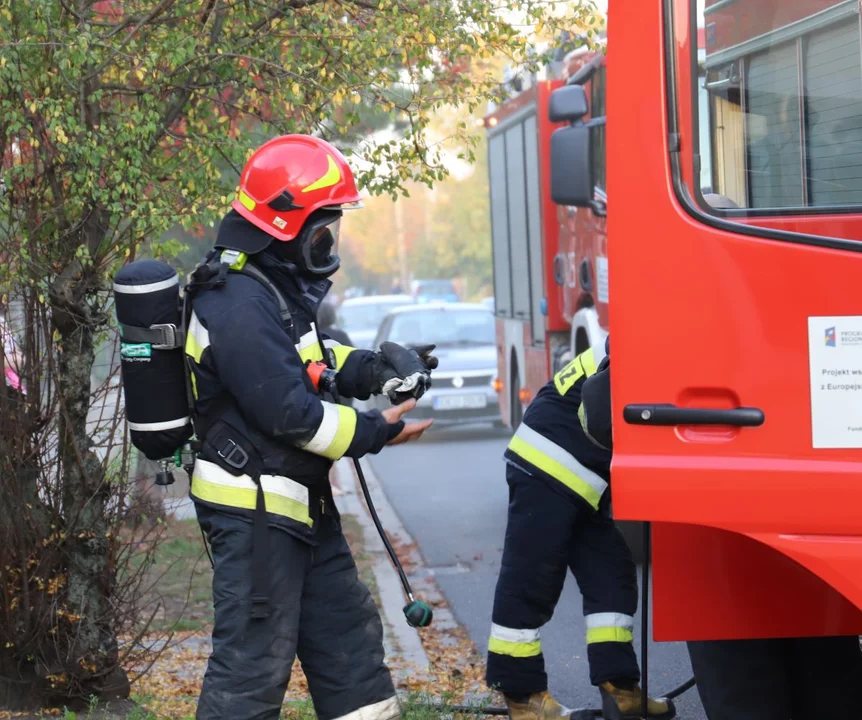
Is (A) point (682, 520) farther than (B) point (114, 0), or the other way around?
(B) point (114, 0)

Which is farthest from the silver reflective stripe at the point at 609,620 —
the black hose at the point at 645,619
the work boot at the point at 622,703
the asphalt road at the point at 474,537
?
the black hose at the point at 645,619

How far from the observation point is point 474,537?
31.0ft

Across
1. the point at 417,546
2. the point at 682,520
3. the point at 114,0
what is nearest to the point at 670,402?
the point at 682,520

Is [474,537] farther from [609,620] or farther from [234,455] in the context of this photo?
[234,455]

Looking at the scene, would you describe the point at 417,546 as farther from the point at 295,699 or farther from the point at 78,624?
the point at 78,624

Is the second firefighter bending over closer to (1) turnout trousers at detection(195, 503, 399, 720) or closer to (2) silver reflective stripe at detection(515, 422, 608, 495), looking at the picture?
(2) silver reflective stripe at detection(515, 422, 608, 495)

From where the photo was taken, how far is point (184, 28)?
4.75 meters

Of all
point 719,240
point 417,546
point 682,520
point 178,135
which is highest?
point 178,135

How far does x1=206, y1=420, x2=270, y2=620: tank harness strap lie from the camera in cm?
344

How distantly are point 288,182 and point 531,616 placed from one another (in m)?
1.79

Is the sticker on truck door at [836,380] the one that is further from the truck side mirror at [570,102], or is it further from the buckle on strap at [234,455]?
the truck side mirror at [570,102]

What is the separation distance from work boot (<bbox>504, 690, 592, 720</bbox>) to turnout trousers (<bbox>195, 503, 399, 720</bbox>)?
2.82 ft

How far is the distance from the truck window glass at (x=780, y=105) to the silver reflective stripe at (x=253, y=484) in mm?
1425

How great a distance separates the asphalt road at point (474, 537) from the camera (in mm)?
5734
